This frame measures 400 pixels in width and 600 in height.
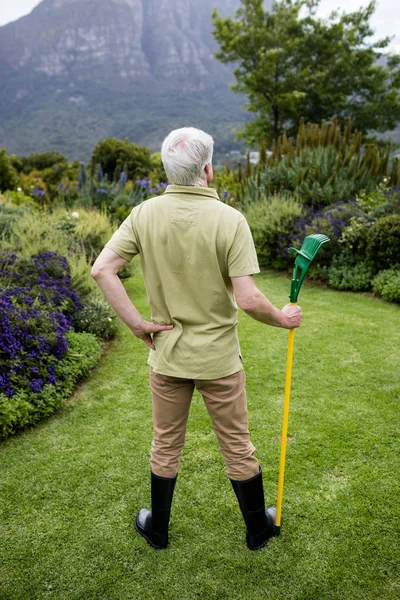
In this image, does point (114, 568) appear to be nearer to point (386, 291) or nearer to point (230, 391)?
point (230, 391)

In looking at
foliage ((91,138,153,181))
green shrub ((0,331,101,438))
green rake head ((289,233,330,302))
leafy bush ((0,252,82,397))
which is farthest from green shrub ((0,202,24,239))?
foliage ((91,138,153,181))

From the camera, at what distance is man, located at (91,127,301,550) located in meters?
1.80

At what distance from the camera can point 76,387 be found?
404cm

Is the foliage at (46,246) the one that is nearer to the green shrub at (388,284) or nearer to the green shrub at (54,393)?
the green shrub at (54,393)

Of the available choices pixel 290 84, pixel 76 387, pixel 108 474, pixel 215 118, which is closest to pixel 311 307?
pixel 76 387

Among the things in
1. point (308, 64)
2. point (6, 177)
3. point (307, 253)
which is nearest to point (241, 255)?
point (307, 253)

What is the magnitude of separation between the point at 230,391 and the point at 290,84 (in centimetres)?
2246

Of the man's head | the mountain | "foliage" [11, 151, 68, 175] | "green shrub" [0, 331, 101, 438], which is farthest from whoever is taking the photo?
the mountain

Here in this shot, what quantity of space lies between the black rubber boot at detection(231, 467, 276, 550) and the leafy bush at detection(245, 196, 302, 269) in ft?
19.7

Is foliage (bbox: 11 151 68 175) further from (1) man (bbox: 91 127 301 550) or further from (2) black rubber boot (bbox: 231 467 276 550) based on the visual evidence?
(2) black rubber boot (bbox: 231 467 276 550)

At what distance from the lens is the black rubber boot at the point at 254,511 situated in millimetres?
2125

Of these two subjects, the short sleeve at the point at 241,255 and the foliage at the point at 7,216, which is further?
the foliage at the point at 7,216

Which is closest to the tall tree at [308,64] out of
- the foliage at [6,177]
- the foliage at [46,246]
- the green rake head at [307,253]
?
the foliage at [6,177]

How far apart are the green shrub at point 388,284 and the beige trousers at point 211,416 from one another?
4.75 m
